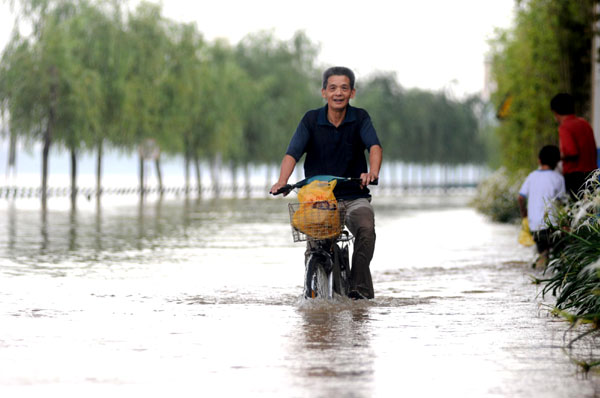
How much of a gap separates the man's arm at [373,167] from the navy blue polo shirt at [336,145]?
59 mm

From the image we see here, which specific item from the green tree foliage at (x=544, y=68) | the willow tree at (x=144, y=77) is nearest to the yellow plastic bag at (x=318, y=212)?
the green tree foliage at (x=544, y=68)

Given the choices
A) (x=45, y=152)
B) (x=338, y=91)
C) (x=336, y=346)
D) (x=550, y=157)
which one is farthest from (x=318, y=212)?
(x=45, y=152)

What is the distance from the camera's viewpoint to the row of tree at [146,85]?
43.5 metres

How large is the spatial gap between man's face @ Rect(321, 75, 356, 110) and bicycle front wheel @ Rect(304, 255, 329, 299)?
49.8 inches

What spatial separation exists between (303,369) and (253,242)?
13422mm

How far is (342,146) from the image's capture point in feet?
30.0

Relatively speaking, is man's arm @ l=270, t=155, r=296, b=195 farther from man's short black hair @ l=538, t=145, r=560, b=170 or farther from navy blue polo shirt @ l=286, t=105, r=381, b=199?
man's short black hair @ l=538, t=145, r=560, b=170

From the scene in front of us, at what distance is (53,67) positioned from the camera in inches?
1714


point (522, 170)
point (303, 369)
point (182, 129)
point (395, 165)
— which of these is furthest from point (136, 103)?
point (395, 165)

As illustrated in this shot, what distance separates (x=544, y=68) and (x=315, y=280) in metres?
11.6

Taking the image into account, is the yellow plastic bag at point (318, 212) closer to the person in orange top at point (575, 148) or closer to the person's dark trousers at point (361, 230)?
the person's dark trousers at point (361, 230)

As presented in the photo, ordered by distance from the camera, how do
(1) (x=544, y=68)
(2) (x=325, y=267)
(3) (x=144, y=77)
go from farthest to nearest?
(3) (x=144, y=77) < (1) (x=544, y=68) < (2) (x=325, y=267)

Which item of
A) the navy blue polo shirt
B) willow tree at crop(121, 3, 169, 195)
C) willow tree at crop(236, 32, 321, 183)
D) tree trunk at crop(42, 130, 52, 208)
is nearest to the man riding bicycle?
the navy blue polo shirt

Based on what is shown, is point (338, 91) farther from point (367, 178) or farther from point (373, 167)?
point (367, 178)
